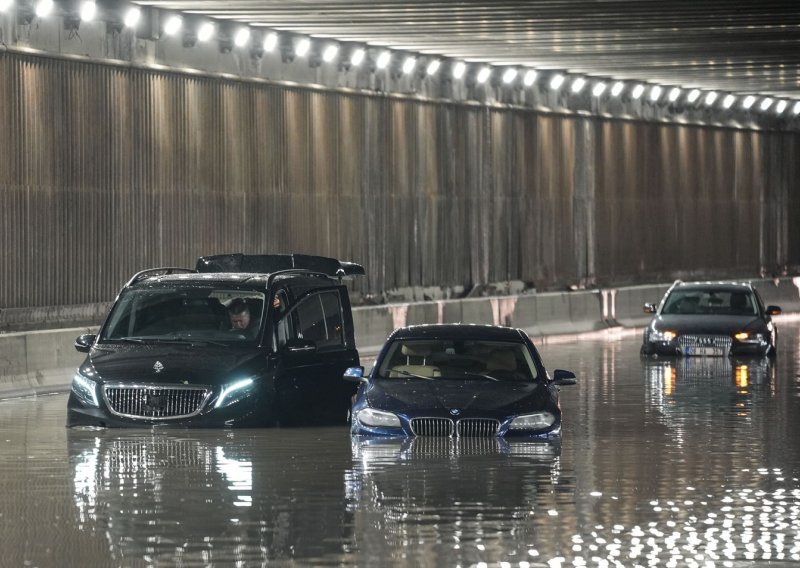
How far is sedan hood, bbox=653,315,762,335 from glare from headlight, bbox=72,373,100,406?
52.9ft

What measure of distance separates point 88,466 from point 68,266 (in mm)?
13827

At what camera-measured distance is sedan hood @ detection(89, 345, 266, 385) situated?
1781 cm

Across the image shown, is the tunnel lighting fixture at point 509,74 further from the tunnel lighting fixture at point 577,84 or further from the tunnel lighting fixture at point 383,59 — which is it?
the tunnel lighting fixture at point 383,59

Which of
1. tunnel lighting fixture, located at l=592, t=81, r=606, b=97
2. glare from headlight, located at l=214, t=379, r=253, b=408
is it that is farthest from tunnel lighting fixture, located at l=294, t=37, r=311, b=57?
glare from headlight, located at l=214, t=379, r=253, b=408

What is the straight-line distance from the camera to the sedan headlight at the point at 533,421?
53.4 feet

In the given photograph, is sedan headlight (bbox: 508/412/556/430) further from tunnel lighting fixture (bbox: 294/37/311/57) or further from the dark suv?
tunnel lighting fixture (bbox: 294/37/311/57)

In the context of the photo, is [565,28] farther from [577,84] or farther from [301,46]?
[577,84]

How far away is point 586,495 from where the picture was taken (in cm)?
1404

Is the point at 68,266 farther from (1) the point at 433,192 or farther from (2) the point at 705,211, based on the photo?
(2) the point at 705,211

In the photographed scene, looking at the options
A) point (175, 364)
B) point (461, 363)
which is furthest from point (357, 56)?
point (461, 363)

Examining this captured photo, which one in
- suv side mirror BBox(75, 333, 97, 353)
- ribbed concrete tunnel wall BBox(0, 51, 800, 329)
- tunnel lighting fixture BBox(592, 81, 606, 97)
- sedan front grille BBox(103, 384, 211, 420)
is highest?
tunnel lighting fixture BBox(592, 81, 606, 97)

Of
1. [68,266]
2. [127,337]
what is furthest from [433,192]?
[127,337]

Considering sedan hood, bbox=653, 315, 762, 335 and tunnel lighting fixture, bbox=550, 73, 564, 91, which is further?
tunnel lighting fixture, bbox=550, 73, 564, 91

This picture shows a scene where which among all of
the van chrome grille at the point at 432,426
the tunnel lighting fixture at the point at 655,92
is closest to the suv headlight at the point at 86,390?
the van chrome grille at the point at 432,426
